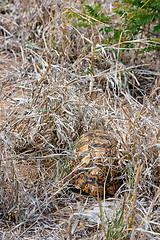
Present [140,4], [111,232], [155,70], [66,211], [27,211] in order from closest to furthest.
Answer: [111,232] → [27,211] → [66,211] → [140,4] → [155,70]

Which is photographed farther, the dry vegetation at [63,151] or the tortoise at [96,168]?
the tortoise at [96,168]

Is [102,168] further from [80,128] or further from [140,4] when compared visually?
[140,4]

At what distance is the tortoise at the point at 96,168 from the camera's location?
7.42ft

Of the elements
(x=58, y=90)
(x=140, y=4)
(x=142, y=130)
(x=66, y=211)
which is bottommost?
(x=66, y=211)

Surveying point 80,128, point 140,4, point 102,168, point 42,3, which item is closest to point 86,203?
point 102,168

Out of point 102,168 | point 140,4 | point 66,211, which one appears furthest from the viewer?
point 140,4

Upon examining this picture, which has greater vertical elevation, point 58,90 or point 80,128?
point 58,90

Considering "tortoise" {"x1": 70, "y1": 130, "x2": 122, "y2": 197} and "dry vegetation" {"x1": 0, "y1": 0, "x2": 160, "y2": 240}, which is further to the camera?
"tortoise" {"x1": 70, "y1": 130, "x2": 122, "y2": 197}

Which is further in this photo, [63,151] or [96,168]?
[63,151]

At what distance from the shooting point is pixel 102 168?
7.50 ft

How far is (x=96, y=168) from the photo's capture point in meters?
2.28

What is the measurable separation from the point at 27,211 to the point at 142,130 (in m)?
1.09

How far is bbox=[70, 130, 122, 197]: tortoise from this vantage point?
7.42ft

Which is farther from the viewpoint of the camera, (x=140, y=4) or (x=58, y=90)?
(x=140, y=4)
